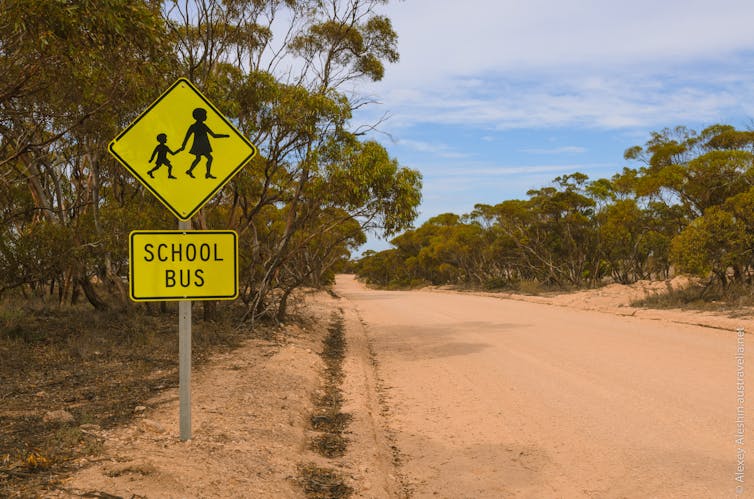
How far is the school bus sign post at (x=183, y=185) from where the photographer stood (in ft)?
15.3

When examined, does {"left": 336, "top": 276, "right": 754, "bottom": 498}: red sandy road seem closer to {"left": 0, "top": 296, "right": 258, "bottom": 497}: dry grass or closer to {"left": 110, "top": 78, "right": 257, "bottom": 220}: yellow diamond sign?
{"left": 0, "top": 296, "right": 258, "bottom": 497}: dry grass

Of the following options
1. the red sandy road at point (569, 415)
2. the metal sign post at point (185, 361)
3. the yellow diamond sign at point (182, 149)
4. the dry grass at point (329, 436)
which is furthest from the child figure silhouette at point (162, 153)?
the red sandy road at point (569, 415)

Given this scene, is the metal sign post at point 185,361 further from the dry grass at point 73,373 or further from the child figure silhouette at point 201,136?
the dry grass at point 73,373

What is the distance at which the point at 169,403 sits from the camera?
686 cm

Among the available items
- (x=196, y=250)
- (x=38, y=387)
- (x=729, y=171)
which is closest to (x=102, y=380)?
(x=38, y=387)

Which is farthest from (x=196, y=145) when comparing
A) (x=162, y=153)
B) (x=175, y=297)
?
(x=175, y=297)

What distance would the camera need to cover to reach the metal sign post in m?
4.83

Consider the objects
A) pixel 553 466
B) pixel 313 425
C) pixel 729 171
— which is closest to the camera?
pixel 553 466

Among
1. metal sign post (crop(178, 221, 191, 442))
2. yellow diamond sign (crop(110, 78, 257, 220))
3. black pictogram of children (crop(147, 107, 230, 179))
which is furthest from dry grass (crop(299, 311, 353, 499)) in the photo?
black pictogram of children (crop(147, 107, 230, 179))

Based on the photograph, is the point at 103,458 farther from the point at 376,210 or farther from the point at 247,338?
the point at 376,210

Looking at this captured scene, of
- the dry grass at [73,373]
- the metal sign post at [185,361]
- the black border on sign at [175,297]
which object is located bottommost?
the dry grass at [73,373]

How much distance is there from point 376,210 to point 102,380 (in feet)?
24.6

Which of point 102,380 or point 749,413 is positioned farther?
point 102,380

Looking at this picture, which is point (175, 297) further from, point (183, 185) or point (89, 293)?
point (89, 293)
